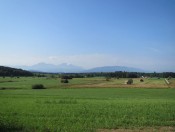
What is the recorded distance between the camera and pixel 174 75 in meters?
200

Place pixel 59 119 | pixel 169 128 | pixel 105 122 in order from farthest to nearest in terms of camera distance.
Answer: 1. pixel 59 119
2. pixel 105 122
3. pixel 169 128

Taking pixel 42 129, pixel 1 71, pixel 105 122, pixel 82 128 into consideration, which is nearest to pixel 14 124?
pixel 42 129

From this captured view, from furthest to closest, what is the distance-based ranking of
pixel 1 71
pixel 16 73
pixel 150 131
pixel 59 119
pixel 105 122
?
pixel 16 73 < pixel 1 71 < pixel 59 119 < pixel 105 122 < pixel 150 131

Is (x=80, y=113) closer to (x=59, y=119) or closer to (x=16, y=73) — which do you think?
(x=59, y=119)

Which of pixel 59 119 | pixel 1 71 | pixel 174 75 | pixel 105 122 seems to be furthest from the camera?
pixel 174 75

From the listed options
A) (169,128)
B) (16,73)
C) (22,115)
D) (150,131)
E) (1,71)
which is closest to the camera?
(150,131)

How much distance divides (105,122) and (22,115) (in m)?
7.64

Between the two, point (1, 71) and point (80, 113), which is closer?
point (80, 113)

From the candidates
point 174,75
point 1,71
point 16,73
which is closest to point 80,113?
point 1,71

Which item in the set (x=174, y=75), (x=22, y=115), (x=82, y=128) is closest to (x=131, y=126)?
(x=82, y=128)

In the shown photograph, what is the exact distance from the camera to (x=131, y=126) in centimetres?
2003

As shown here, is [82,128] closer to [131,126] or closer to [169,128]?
[131,126]

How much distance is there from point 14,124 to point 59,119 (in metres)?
3.77

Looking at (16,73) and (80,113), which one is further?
(16,73)
